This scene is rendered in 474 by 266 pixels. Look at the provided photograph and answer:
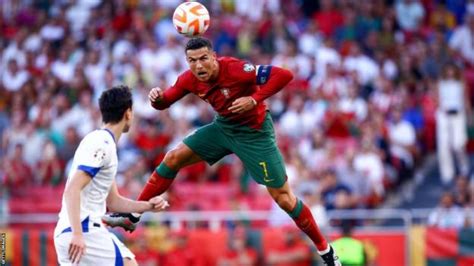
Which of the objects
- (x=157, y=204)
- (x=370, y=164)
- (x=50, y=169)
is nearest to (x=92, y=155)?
(x=157, y=204)

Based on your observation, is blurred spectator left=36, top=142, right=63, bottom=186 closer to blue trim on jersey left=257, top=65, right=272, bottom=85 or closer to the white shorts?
blue trim on jersey left=257, top=65, right=272, bottom=85

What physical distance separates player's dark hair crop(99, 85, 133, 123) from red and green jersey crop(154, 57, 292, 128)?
130 cm

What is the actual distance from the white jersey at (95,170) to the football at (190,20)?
5.26 feet

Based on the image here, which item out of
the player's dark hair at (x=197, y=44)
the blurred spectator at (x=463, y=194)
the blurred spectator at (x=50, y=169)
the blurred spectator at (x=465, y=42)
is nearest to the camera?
the player's dark hair at (x=197, y=44)

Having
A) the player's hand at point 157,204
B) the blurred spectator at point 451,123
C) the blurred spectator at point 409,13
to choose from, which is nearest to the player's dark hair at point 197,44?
the player's hand at point 157,204

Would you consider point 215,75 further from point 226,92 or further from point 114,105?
point 114,105

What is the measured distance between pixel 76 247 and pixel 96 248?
0.38m

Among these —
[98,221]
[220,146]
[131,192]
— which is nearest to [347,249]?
[220,146]

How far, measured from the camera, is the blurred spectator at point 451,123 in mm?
21703

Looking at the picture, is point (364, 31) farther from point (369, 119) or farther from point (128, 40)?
point (128, 40)

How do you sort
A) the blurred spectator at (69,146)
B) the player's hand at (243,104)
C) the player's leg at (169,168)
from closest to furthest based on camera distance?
the player's hand at (243,104) < the player's leg at (169,168) < the blurred spectator at (69,146)

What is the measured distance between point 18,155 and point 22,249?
10.9ft

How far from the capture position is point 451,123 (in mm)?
21703

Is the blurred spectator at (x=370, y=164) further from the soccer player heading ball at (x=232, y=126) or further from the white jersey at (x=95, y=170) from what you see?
the white jersey at (x=95, y=170)
